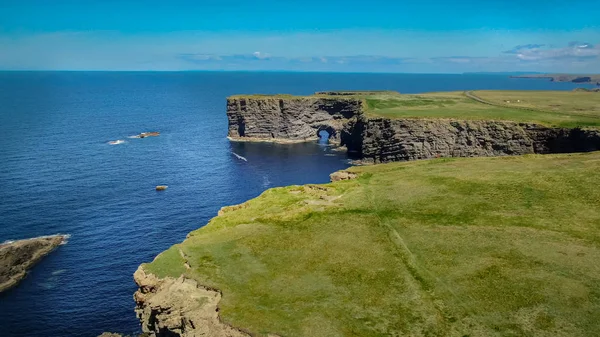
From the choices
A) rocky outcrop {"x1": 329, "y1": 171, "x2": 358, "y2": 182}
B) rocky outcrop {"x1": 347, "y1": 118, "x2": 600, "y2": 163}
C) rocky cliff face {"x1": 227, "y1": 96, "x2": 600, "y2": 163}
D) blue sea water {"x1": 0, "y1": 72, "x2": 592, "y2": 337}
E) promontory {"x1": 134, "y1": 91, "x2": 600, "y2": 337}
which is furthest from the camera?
rocky cliff face {"x1": 227, "y1": 96, "x2": 600, "y2": 163}

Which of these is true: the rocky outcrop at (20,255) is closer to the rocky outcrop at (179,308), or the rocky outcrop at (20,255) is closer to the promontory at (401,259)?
the promontory at (401,259)

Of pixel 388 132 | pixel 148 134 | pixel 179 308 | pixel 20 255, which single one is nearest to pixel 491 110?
pixel 388 132

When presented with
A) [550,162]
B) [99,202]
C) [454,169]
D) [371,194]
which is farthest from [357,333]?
[99,202]

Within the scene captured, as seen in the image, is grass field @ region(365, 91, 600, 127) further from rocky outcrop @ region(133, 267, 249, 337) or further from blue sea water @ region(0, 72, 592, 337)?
rocky outcrop @ region(133, 267, 249, 337)

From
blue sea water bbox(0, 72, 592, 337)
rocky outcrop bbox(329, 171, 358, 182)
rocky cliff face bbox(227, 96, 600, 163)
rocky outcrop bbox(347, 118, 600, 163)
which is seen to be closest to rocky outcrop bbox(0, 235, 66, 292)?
blue sea water bbox(0, 72, 592, 337)

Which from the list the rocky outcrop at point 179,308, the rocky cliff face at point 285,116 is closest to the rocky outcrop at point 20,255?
the rocky outcrop at point 179,308

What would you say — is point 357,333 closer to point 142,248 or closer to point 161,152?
point 142,248

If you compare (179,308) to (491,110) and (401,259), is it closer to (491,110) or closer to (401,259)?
(401,259)
